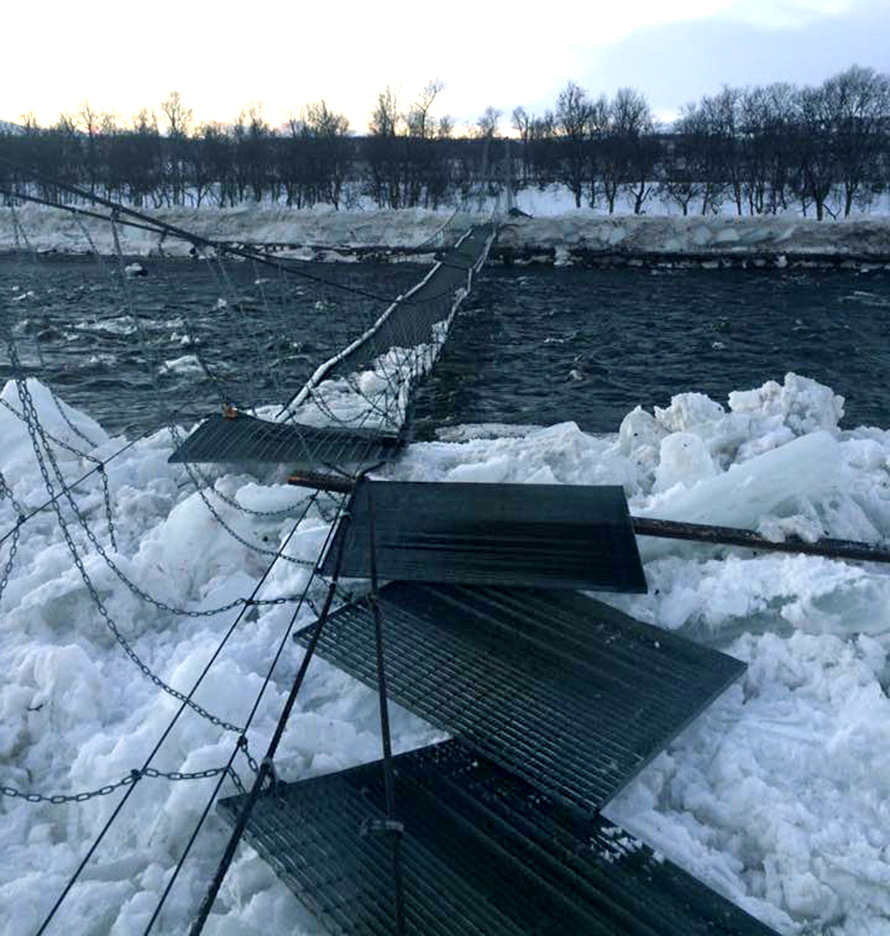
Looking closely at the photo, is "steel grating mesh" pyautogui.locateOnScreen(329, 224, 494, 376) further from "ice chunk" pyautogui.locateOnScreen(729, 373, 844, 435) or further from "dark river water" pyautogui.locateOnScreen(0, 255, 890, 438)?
"ice chunk" pyautogui.locateOnScreen(729, 373, 844, 435)

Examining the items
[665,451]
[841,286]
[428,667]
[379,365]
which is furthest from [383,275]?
[428,667]

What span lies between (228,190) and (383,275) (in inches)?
937

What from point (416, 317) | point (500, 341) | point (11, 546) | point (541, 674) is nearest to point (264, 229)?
point (500, 341)

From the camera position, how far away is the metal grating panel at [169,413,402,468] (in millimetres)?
5520

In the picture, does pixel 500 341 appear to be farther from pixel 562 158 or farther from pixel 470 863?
pixel 562 158

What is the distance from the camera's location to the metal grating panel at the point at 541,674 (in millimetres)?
2863

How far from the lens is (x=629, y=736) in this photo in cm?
293

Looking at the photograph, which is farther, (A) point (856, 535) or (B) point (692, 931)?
(A) point (856, 535)

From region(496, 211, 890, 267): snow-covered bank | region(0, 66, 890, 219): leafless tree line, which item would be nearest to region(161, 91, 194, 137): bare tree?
region(0, 66, 890, 219): leafless tree line

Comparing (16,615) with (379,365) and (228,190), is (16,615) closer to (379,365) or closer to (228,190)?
(379,365)

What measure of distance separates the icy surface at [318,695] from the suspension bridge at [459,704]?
6 cm

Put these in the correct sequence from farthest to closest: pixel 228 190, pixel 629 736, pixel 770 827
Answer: pixel 228 190 → pixel 629 736 → pixel 770 827

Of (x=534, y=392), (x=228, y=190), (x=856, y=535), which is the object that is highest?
(x=228, y=190)

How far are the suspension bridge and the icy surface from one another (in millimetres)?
62
